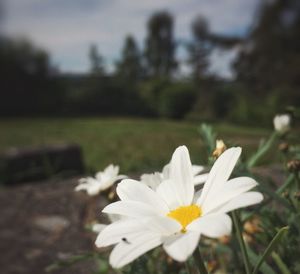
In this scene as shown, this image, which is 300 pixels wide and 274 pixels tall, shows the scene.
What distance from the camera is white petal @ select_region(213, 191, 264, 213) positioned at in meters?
0.41

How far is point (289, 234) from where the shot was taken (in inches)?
31.7

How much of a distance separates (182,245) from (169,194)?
0.55ft

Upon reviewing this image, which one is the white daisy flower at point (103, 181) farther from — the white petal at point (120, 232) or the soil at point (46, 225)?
the soil at point (46, 225)

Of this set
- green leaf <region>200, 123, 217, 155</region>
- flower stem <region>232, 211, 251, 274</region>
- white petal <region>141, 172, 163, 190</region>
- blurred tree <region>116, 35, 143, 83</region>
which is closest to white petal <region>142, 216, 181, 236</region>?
flower stem <region>232, 211, 251, 274</region>

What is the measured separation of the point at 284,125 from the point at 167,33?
28.5 m

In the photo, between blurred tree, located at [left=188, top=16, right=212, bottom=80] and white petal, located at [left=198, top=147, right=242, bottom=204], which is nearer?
white petal, located at [left=198, top=147, right=242, bottom=204]

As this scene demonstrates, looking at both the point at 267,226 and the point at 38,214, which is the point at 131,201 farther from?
the point at 38,214

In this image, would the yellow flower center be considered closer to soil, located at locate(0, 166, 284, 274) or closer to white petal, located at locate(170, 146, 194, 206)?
white petal, located at locate(170, 146, 194, 206)

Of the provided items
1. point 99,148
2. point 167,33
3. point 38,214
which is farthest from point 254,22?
point 167,33

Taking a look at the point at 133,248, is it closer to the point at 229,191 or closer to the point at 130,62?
A: the point at 229,191

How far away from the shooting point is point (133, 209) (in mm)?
484

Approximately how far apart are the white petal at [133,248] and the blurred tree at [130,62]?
2159 centimetres

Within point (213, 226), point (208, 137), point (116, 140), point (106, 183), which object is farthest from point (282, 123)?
point (116, 140)

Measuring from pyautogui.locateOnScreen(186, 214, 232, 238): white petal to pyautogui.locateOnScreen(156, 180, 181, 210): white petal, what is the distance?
0.37ft
